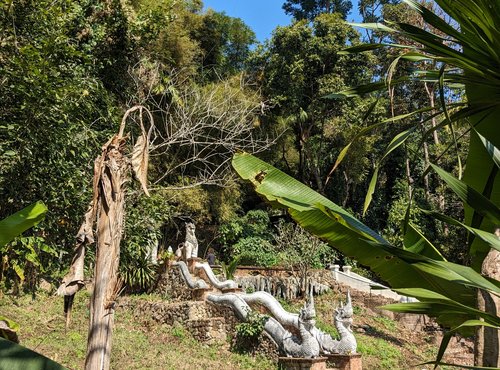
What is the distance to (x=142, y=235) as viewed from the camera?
8000 mm

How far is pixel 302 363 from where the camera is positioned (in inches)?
362

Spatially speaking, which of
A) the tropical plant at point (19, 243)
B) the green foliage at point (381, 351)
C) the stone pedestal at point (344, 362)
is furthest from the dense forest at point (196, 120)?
the green foliage at point (381, 351)

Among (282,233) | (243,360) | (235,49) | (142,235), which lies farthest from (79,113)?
(235,49)

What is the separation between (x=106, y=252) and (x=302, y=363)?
256 inches

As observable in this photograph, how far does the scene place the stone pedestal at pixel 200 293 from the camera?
13230mm

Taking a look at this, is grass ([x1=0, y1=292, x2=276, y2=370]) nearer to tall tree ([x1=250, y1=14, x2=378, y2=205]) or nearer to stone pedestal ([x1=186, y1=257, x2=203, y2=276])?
stone pedestal ([x1=186, y1=257, x2=203, y2=276])

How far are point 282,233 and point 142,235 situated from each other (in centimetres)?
1098

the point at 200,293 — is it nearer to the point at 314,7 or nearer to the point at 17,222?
the point at 17,222

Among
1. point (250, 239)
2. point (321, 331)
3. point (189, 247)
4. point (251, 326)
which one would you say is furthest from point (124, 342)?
point (250, 239)

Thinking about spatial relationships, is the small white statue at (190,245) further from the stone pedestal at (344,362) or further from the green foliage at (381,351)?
the stone pedestal at (344,362)

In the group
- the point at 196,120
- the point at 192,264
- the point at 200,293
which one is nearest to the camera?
the point at 200,293

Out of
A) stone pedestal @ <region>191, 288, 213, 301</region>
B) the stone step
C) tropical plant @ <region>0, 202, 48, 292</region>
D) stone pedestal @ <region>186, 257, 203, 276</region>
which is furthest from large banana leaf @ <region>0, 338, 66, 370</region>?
stone pedestal @ <region>186, 257, 203, 276</region>

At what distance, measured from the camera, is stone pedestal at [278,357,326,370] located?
9.01 m

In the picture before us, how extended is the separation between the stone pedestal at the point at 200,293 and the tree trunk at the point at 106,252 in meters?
9.79
